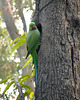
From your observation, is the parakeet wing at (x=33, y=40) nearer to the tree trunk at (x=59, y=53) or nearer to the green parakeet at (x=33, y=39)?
the green parakeet at (x=33, y=39)

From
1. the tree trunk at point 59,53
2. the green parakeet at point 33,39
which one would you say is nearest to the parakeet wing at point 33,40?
the green parakeet at point 33,39

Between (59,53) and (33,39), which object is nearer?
(59,53)

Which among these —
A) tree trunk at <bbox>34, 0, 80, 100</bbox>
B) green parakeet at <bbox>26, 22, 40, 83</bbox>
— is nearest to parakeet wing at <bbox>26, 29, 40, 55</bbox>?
green parakeet at <bbox>26, 22, 40, 83</bbox>

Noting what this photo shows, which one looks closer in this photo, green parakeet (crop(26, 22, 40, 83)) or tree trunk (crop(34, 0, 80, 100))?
tree trunk (crop(34, 0, 80, 100))

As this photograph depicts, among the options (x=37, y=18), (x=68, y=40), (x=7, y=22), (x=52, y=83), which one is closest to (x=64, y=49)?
(x=68, y=40)

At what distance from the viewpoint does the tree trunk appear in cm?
146

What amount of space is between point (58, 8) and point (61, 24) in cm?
23

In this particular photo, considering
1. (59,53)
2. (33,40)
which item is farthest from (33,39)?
(59,53)

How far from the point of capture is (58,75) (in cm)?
151

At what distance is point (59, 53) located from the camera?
162 cm

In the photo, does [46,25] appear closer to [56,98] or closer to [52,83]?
[52,83]

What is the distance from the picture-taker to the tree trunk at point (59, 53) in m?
1.46

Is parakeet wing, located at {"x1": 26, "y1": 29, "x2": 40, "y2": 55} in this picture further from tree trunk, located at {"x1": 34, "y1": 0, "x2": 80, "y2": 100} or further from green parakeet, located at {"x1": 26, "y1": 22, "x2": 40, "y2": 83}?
tree trunk, located at {"x1": 34, "y1": 0, "x2": 80, "y2": 100}

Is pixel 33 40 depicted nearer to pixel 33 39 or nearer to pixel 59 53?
pixel 33 39
